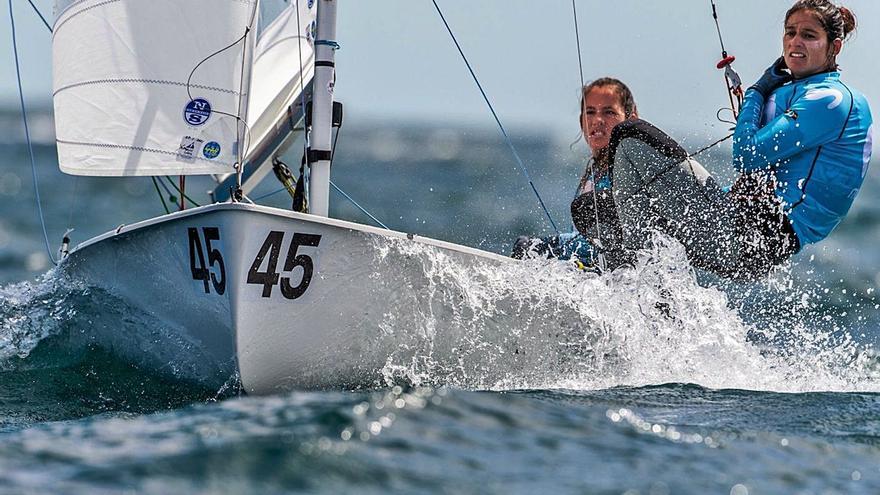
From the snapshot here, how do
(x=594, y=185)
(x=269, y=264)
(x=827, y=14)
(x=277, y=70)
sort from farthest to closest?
(x=277, y=70)
(x=594, y=185)
(x=827, y=14)
(x=269, y=264)

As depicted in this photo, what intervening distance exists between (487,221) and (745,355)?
1142 centimetres

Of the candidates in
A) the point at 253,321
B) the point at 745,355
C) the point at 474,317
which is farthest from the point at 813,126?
the point at 253,321

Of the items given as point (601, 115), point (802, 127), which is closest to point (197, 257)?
point (601, 115)

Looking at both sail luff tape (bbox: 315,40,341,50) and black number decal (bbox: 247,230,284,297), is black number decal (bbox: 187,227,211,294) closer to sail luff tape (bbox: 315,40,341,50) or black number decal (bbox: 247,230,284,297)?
black number decal (bbox: 247,230,284,297)

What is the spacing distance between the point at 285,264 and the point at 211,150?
25.9 inches

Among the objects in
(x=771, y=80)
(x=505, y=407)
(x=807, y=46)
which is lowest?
(x=505, y=407)

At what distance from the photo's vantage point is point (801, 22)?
12.9 ft

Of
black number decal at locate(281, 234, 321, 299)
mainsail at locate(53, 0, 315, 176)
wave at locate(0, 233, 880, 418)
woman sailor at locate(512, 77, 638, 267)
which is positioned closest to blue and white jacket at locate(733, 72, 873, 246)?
wave at locate(0, 233, 880, 418)

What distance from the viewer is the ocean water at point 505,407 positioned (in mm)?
2398

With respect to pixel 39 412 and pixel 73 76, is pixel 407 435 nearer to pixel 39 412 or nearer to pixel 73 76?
pixel 39 412

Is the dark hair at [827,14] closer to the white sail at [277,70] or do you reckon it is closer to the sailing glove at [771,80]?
the sailing glove at [771,80]

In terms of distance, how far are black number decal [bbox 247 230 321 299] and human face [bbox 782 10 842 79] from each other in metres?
1.77

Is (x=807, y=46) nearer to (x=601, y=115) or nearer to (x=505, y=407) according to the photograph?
(x=601, y=115)

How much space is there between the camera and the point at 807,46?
393 cm
